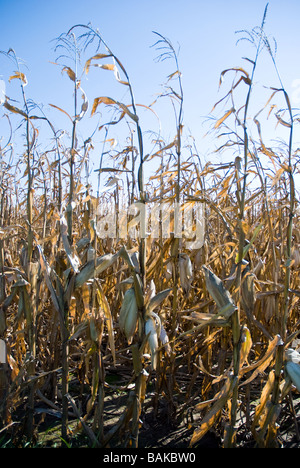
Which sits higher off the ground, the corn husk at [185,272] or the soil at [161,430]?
the corn husk at [185,272]

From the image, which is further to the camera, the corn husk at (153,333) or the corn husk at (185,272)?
the corn husk at (185,272)

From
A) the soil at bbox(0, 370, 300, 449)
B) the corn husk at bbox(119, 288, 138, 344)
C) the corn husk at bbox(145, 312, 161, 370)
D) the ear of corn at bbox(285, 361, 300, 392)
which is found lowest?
the soil at bbox(0, 370, 300, 449)

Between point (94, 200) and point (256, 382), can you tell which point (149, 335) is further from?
point (256, 382)

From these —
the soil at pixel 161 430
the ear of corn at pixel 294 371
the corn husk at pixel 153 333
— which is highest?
the corn husk at pixel 153 333

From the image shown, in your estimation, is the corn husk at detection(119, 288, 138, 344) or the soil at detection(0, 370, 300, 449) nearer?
the corn husk at detection(119, 288, 138, 344)

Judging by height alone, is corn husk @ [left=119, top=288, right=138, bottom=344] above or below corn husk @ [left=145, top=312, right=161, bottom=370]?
above

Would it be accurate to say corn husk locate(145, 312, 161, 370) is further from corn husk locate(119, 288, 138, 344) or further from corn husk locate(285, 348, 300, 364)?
corn husk locate(285, 348, 300, 364)

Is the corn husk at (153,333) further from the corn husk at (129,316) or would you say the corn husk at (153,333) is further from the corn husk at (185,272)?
the corn husk at (185,272)

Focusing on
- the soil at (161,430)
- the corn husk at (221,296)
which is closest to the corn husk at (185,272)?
the corn husk at (221,296)

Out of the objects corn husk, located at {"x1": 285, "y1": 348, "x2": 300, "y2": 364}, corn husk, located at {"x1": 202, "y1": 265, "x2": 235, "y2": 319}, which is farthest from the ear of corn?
corn husk, located at {"x1": 202, "y1": 265, "x2": 235, "y2": 319}

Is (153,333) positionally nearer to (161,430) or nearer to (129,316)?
(129,316)

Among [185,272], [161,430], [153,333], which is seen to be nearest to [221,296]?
[153,333]

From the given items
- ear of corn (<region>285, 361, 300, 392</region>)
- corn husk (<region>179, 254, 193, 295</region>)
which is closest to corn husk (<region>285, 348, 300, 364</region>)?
ear of corn (<region>285, 361, 300, 392</region>)
